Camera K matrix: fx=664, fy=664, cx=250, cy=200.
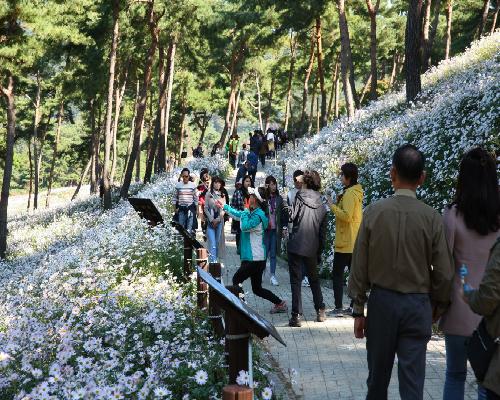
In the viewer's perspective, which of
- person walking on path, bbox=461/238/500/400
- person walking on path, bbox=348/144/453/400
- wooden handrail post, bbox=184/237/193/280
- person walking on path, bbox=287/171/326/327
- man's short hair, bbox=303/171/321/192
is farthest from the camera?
wooden handrail post, bbox=184/237/193/280

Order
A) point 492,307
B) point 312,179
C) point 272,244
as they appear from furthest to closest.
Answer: point 272,244
point 312,179
point 492,307

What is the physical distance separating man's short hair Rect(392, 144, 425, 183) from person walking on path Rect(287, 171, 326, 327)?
4221mm

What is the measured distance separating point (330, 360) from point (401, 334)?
11.1ft

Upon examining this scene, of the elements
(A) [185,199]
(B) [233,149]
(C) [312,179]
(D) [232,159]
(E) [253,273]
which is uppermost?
(B) [233,149]

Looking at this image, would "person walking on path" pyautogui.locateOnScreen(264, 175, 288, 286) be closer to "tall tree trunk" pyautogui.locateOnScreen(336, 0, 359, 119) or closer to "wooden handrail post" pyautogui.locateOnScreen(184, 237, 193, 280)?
"wooden handrail post" pyautogui.locateOnScreen(184, 237, 193, 280)

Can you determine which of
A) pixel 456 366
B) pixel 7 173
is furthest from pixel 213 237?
pixel 7 173

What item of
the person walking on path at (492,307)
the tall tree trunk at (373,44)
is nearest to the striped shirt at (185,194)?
the person walking on path at (492,307)

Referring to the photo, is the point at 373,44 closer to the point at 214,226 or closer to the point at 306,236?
the point at 214,226

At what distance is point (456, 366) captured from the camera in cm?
442

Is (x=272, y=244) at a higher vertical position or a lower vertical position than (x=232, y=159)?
lower

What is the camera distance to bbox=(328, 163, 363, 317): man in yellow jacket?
27.6 ft

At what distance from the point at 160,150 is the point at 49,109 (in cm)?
1668

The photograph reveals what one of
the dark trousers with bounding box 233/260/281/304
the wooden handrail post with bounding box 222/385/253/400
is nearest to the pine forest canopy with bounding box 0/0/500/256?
the dark trousers with bounding box 233/260/281/304

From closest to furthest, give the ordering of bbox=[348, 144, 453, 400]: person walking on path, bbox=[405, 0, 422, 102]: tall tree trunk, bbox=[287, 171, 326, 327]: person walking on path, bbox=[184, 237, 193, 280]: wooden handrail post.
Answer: bbox=[348, 144, 453, 400]: person walking on path
bbox=[287, 171, 326, 327]: person walking on path
bbox=[184, 237, 193, 280]: wooden handrail post
bbox=[405, 0, 422, 102]: tall tree trunk
